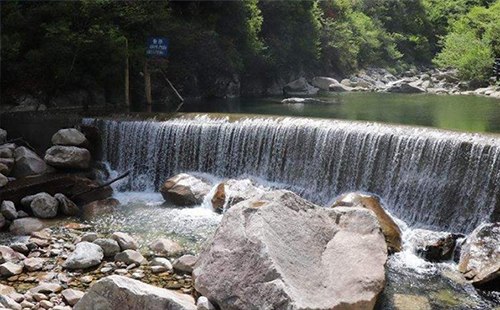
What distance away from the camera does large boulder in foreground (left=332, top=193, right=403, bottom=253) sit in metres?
8.59

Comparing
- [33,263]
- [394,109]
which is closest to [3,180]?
[33,263]

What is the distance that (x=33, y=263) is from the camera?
784 cm

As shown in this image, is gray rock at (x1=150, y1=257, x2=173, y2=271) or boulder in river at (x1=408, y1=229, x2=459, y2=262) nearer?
gray rock at (x1=150, y1=257, x2=173, y2=271)

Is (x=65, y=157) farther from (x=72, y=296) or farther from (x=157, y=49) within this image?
(x=157, y=49)

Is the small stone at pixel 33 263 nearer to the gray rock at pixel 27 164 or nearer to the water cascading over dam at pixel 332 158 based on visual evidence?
the gray rock at pixel 27 164

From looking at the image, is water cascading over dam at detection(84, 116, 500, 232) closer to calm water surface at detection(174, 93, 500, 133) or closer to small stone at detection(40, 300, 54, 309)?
calm water surface at detection(174, 93, 500, 133)

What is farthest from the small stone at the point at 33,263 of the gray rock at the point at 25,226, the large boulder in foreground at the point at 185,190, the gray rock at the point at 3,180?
the large boulder in foreground at the point at 185,190

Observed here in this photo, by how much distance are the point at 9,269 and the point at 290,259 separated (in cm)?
430

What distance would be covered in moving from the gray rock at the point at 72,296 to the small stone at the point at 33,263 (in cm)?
117

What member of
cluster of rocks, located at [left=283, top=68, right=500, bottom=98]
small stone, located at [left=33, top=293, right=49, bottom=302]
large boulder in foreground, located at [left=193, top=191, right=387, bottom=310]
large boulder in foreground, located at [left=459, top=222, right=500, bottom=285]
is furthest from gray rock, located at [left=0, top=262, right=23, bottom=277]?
cluster of rocks, located at [left=283, top=68, right=500, bottom=98]

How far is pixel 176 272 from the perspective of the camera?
7.67m

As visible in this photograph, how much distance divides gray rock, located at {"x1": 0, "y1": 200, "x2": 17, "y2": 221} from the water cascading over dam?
128 inches

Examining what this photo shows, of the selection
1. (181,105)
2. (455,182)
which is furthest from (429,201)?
(181,105)

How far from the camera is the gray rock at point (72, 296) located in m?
6.63
